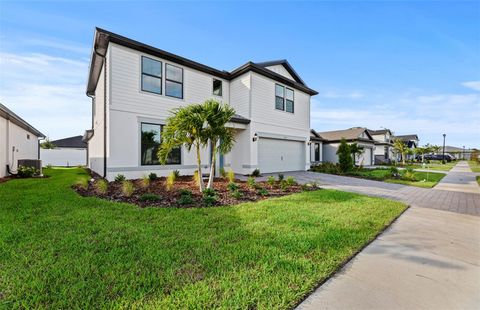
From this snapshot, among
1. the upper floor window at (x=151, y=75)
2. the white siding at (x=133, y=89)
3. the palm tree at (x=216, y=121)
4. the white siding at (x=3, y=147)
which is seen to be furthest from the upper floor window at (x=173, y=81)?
the white siding at (x=3, y=147)

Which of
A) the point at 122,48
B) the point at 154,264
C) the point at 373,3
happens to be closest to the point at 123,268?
the point at 154,264

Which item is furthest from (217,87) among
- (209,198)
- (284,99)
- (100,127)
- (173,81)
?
(209,198)

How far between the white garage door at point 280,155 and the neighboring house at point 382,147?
22.2 m

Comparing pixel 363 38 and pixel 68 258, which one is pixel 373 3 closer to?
pixel 363 38

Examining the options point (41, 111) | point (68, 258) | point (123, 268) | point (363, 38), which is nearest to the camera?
point (123, 268)

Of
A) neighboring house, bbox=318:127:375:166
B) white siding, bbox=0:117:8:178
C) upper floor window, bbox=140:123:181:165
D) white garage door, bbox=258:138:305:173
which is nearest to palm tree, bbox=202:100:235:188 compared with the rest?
upper floor window, bbox=140:123:181:165

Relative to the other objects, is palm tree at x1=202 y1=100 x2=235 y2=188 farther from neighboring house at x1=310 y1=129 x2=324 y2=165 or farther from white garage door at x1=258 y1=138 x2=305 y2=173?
neighboring house at x1=310 y1=129 x2=324 y2=165

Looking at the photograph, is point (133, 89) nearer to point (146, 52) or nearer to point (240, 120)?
point (146, 52)

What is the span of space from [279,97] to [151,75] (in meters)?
8.20

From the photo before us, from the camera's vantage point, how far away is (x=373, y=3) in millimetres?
8188

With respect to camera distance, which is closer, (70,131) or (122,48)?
(122,48)

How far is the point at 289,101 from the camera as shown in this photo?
1512 cm

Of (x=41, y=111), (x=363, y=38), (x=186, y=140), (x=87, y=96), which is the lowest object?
(x=186, y=140)

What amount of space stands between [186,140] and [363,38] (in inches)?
403
